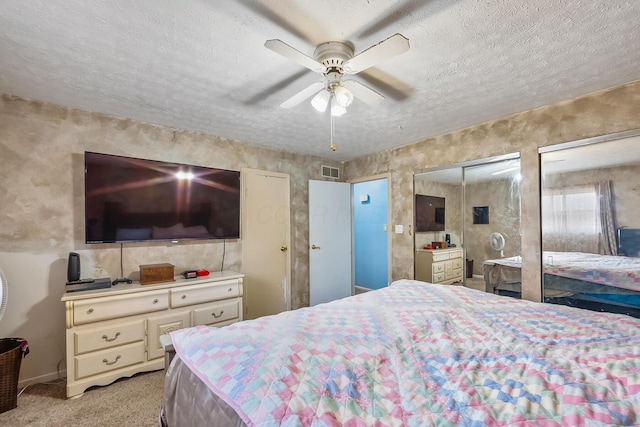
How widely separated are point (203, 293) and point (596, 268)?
11.5ft

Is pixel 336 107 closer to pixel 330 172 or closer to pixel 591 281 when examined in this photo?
pixel 591 281

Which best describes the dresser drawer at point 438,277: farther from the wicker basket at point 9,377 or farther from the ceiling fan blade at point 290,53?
the wicker basket at point 9,377

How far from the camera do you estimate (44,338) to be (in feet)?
8.09

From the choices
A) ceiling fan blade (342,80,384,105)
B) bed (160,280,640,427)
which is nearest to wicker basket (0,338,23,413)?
bed (160,280,640,427)

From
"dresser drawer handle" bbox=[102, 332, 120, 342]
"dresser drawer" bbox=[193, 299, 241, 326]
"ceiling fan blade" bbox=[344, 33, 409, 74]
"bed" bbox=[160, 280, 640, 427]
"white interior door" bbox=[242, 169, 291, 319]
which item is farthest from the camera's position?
"white interior door" bbox=[242, 169, 291, 319]

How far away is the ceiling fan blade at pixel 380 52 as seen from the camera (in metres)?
1.32

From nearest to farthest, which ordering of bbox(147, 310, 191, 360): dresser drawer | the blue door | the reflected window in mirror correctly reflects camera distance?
the reflected window in mirror
bbox(147, 310, 191, 360): dresser drawer
the blue door

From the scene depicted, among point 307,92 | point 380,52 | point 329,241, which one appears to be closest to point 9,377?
point 307,92

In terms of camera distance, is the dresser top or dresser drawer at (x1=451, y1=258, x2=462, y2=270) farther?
dresser drawer at (x1=451, y1=258, x2=462, y2=270)

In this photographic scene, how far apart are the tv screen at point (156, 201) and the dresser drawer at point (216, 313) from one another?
0.77 metres

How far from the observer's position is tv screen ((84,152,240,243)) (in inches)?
102

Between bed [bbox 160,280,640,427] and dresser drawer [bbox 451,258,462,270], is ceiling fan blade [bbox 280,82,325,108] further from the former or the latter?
dresser drawer [bbox 451,258,462,270]

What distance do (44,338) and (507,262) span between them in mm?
4346

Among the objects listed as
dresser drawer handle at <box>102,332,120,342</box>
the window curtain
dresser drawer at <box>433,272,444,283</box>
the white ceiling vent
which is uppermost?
the white ceiling vent
